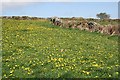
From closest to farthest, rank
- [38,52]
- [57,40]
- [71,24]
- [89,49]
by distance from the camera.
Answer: [38,52] < [89,49] < [57,40] < [71,24]

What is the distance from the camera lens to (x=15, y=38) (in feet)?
113

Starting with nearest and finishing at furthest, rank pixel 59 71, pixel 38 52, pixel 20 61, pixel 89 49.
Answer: pixel 59 71 → pixel 20 61 → pixel 38 52 → pixel 89 49

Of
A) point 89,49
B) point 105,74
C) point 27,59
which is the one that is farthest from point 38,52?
point 105,74

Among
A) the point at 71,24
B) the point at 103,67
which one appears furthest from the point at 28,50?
the point at 71,24

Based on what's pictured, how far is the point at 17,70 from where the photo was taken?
19641 millimetres

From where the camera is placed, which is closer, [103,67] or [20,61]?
[103,67]

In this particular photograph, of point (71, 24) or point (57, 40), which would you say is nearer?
point (57, 40)

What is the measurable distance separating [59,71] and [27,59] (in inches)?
178

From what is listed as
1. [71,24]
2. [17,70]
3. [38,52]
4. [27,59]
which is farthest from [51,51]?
[71,24]

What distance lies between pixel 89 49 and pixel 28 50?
5929 mm

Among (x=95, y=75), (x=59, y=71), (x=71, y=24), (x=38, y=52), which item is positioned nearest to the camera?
(x=95, y=75)

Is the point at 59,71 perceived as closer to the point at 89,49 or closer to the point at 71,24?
the point at 89,49

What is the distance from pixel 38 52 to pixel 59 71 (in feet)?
23.3

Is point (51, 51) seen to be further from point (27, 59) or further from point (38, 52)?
point (27, 59)
